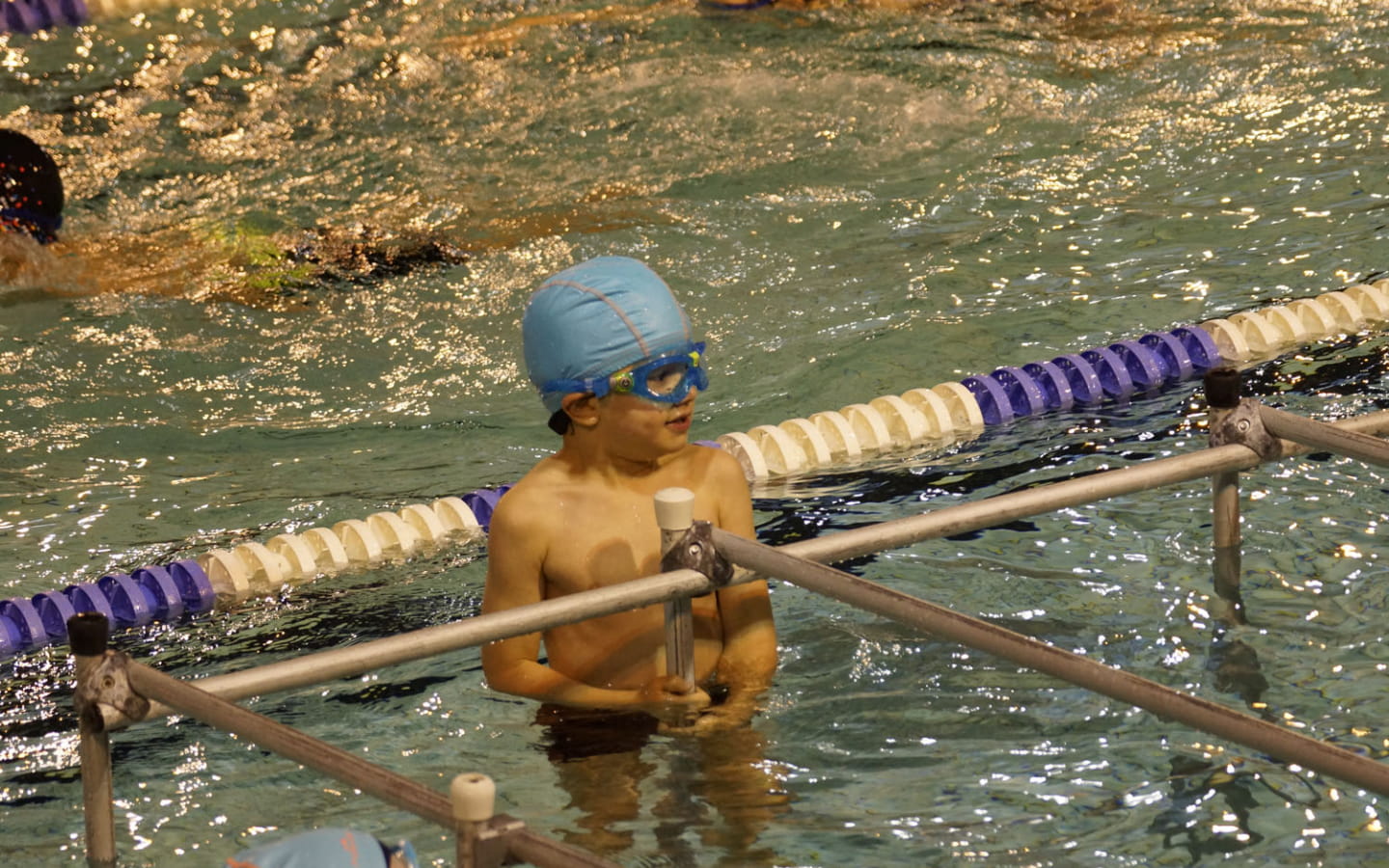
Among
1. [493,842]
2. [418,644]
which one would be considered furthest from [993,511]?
[493,842]

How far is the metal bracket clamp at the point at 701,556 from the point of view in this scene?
7.32 ft

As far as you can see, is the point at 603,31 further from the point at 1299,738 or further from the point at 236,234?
the point at 1299,738

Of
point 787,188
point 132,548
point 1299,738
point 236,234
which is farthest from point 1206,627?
point 236,234

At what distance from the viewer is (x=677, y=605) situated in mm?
2340

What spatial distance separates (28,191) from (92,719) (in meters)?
4.52

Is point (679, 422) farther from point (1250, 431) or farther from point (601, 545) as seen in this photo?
point (1250, 431)

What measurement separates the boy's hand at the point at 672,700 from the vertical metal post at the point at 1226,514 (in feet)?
3.07

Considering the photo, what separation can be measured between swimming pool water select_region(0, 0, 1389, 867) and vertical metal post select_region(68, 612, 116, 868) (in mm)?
489

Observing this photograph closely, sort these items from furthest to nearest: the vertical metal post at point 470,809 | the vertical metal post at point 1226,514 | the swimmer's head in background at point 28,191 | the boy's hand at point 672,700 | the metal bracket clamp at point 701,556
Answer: the swimmer's head in background at point 28,191 < the vertical metal post at point 1226,514 < the boy's hand at point 672,700 < the metal bracket clamp at point 701,556 < the vertical metal post at point 470,809

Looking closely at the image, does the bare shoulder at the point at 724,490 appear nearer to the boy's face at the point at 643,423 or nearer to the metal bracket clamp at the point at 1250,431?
the boy's face at the point at 643,423

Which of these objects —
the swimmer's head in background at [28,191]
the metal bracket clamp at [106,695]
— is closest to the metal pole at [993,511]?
the metal bracket clamp at [106,695]

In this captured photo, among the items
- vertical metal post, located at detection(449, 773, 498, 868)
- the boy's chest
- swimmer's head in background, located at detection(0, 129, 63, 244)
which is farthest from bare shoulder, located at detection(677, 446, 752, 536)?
swimmer's head in background, located at detection(0, 129, 63, 244)

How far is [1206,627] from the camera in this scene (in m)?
2.95

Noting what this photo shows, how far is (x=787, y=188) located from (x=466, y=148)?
1763 millimetres
